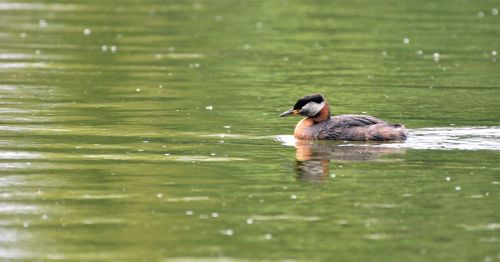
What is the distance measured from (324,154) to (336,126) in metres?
1.03

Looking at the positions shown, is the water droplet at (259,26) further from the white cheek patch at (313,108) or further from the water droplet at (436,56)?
the white cheek patch at (313,108)

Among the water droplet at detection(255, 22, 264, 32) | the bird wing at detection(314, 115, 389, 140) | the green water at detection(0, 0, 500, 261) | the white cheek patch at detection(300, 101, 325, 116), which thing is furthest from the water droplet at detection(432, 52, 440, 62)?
the bird wing at detection(314, 115, 389, 140)

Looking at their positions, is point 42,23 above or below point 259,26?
above

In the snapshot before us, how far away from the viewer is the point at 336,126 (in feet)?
51.5

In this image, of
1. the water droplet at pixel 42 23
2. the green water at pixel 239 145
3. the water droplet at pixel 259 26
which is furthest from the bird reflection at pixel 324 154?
the water droplet at pixel 42 23

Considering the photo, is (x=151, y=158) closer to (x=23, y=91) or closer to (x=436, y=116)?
(x=436, y=116)

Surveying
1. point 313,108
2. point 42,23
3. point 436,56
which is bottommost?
point 436,56

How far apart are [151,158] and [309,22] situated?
54.4 feet

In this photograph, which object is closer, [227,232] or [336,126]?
[227,232]

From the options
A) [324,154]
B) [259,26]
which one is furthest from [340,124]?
[259,26]

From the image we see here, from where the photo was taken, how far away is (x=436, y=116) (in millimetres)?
17250

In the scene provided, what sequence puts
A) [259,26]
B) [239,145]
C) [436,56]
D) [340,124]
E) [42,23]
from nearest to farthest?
1. [239,145]
2. [340,124]
3. [436,56]
4. [42,23]
5. [259,26]

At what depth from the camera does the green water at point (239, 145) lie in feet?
34.8

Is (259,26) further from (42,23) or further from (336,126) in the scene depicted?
(336,126)
